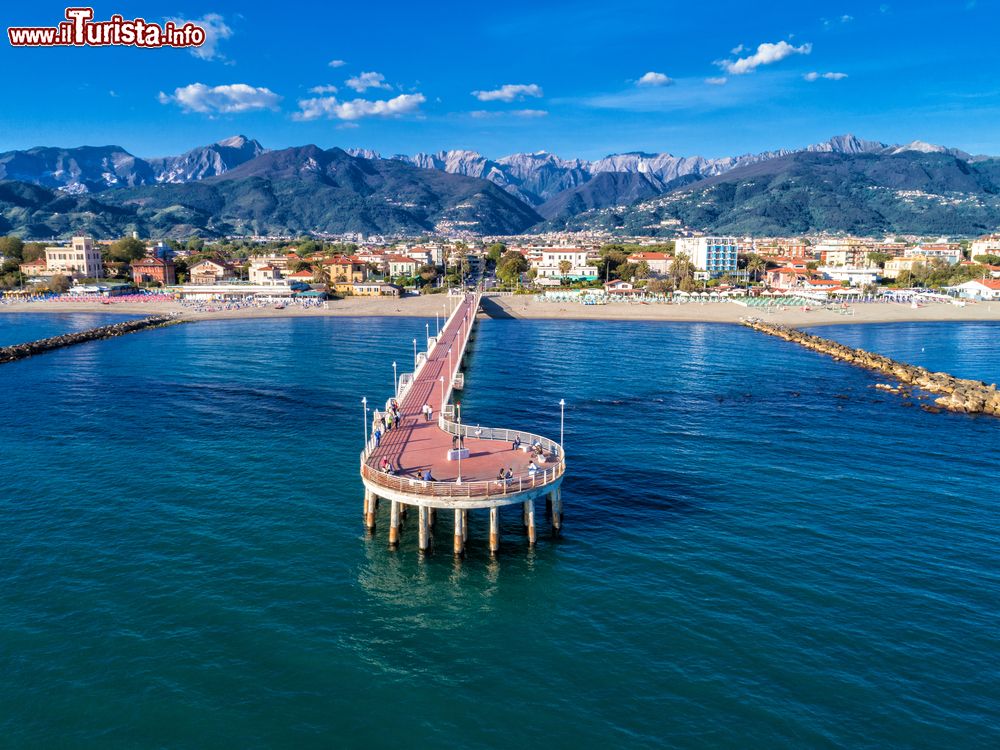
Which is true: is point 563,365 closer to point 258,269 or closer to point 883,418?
point 883,418

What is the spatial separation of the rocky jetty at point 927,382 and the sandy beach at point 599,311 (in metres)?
29.7

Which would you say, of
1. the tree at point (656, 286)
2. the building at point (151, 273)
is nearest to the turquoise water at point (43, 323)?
the building at point (151, 273)

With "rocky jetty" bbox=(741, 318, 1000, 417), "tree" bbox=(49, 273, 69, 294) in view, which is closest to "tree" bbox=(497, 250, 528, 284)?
"rocky jetty" bbox=(741, 318, 1000, 417)

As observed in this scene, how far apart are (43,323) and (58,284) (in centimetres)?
3771

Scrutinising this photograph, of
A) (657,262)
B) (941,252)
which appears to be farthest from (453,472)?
(941,252)

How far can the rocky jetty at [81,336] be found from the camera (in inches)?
2881

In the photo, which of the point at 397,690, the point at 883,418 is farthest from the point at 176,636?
the point at 883,418

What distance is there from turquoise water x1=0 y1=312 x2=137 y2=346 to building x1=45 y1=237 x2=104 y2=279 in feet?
106

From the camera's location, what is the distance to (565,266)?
164 metres

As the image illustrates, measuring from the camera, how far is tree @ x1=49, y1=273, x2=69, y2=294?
5281 inches

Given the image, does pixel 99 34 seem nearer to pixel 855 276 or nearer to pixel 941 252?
pixel 855 276

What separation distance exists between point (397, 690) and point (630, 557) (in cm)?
Result: 1145

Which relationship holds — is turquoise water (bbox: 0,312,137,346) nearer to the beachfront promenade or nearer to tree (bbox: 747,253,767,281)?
the beachfront promenade

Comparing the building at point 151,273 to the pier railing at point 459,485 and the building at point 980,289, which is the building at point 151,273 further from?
the building at point 980,289
